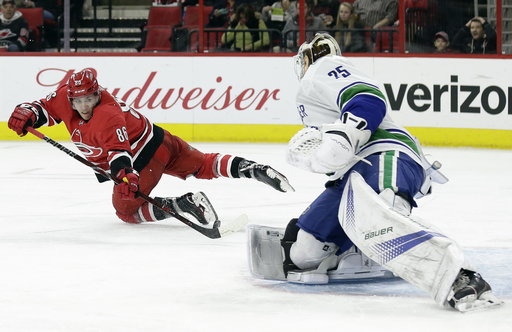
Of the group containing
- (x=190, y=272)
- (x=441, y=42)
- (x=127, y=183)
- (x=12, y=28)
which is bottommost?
(x=190, y=272)

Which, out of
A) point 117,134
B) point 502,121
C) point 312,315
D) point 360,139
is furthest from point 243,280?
point 502,121

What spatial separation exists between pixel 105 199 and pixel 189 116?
297cm

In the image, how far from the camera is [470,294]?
2002 mm

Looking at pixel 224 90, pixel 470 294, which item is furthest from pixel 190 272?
pixel 224 90

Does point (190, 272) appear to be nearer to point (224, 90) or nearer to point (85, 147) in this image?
point (85, 147)

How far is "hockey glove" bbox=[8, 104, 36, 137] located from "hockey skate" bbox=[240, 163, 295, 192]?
3.33ft

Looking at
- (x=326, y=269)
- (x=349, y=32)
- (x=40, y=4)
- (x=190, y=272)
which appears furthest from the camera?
(x=40, y=4)

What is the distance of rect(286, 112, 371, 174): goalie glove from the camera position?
2111 millimetres

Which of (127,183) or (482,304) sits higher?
(127,183)

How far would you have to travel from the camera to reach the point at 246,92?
698 centimetres

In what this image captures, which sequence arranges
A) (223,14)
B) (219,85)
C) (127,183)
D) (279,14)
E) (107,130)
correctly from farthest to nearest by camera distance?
(223,14) < (279,14) < (219,85) < (107,130) < (127,183)

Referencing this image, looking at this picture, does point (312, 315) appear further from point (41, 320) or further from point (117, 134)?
point (117, 134)

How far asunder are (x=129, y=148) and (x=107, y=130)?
0.12 m

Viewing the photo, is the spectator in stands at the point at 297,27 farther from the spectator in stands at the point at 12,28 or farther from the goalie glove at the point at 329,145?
the goalie glove at the point at 329,145
